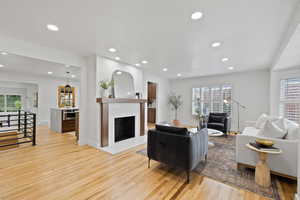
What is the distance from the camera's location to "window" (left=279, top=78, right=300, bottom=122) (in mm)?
3982

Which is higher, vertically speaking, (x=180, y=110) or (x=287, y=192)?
(x=180, y=110)

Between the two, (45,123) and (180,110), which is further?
(180,110)

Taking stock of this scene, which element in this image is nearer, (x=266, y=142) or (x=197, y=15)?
(x=197, y=15)

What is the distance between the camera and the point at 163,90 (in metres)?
7.10

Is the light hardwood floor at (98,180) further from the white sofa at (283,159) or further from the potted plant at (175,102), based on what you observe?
the potted plant at (175,102)

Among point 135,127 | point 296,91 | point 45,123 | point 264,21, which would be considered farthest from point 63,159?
point 296,91

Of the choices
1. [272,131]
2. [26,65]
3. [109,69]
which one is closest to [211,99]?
[272,131]

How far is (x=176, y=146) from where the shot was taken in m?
2.23

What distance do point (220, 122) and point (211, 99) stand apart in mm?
1480

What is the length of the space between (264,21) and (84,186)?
11.8 ft

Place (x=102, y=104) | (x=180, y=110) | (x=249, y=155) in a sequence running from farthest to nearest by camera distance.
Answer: (x=180, y=110), (x=102, y=104), (x=249, y=155)

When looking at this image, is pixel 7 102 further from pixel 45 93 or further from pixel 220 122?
pixel 220 122

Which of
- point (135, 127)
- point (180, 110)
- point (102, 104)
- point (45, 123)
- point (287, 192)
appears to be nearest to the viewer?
point (287, 192)

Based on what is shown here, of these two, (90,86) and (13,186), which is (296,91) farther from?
(13,186)
